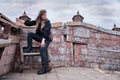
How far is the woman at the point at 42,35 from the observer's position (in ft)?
20.3

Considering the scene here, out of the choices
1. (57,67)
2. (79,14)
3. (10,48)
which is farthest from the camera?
(79,14)

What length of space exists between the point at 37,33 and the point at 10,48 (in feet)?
2.77

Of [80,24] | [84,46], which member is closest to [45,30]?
[80,24]

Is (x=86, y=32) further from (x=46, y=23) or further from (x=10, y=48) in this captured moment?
(x=10, y=48)

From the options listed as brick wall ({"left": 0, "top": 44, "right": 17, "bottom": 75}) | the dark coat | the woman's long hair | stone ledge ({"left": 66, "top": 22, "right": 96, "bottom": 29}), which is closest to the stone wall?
brick wall ({"left": 0, "top": 44, "right": 17, "bottom": 75})

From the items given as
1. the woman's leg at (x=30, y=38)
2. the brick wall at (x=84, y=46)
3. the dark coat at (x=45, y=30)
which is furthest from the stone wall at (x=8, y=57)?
the brick wall at (x=84, y=46)

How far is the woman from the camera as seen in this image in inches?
244

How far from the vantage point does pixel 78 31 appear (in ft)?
25.7

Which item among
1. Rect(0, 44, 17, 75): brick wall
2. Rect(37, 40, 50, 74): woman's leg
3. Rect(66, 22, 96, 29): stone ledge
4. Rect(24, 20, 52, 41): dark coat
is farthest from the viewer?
Rect(66, 22, 96, 29): stone ledge

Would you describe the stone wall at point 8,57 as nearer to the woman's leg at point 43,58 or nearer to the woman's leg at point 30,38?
the woman's leg at point 30,38

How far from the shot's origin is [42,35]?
643cm

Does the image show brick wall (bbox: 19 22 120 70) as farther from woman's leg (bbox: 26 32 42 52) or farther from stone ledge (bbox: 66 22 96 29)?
woman's leg (bbox: 26 32 42 52)

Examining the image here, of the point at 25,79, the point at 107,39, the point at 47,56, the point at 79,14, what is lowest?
the point at 25,79

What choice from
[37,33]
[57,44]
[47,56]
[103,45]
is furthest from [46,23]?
[103,45]
